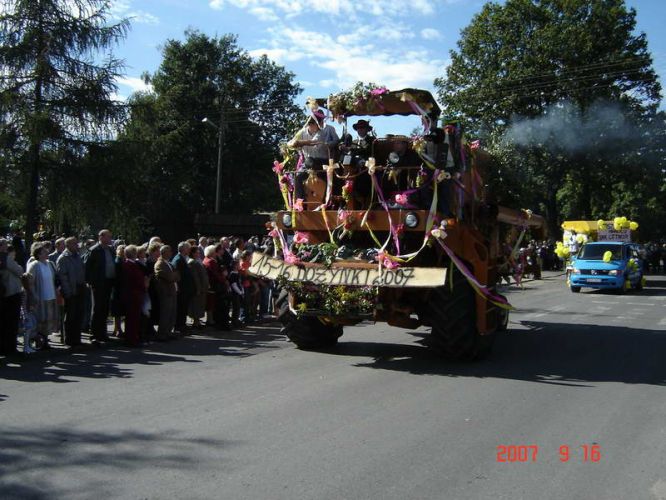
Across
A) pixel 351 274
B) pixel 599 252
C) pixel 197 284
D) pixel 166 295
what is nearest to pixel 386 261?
pixel 351 274

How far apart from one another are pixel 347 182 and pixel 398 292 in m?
Answer: 1.75

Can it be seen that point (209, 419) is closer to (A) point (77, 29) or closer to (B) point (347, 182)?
(B) point (347, 182)

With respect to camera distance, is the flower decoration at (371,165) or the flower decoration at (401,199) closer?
the flower decoration at (401,199)

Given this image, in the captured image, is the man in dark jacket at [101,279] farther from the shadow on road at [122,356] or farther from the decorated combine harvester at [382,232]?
the decorated combine harvester at [382,232]

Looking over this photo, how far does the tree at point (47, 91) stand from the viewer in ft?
47.5

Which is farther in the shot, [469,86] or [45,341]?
[469,86]

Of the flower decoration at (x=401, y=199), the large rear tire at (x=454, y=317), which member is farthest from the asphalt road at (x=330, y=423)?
the flower decoration at (x=401, y=199)

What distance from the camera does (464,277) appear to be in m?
9.15

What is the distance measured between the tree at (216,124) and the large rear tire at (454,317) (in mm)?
31692

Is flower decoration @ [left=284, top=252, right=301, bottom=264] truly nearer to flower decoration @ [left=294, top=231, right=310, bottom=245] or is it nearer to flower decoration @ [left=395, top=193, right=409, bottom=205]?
flower decoration @ [left=294, top=231, right=310, bottom=245]

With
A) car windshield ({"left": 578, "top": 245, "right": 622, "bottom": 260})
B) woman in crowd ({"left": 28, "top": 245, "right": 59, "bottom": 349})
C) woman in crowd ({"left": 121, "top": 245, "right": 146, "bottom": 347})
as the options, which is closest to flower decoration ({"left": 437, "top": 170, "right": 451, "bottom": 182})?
woman in crowd ({"left": 121, "top": 245, "right": 146, "bottom": 347})

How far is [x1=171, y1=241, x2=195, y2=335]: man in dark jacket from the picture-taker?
12141 mm

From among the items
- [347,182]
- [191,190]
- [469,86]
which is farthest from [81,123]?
[469,86]
